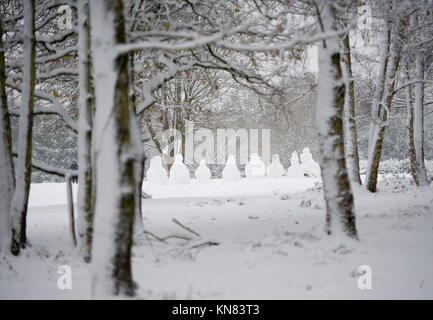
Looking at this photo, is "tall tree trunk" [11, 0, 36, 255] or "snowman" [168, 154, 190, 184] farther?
"snowman" [168, 154, 190, 184]

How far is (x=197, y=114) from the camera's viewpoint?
76.0ft

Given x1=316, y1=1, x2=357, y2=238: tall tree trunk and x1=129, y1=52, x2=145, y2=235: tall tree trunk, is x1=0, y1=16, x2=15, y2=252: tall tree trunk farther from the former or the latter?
x1=316, y1=1, x2=357, y2=238: tall tree trunk

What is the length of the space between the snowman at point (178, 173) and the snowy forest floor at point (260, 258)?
10.5 metres

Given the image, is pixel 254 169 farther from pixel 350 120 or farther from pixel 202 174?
pixel 350 120

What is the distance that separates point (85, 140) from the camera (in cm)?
584

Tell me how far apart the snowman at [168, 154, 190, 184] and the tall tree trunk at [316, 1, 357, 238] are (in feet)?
50.2

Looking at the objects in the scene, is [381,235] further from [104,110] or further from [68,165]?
[68,165]

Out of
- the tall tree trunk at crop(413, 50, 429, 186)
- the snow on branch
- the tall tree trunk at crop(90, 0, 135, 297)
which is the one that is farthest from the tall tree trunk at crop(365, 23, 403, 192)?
the tall tree trunk at crop(90, 0, 135, 297)

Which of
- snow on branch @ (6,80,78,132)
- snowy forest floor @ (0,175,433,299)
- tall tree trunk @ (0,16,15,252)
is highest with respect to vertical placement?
snow on branch @ (6,80,78,132)

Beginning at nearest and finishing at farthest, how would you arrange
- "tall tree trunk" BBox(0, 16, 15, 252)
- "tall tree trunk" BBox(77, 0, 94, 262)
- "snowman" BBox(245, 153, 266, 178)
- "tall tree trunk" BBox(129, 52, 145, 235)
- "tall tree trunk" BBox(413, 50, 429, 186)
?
1. "tall tree trunk" BBox(77, 0, 94, 262)
2. "tall tree trunk" BBox(0, 16, 15, 252)
3. "tall tree trunk" BBox(129, 52, 145, 235)
4. "tall tree trunk" BBox(413, 50, 429, 186)
5. "snowman" BBox(245, 153, 266, 178)

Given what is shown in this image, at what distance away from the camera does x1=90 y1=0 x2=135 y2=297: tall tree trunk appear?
11.7 feet

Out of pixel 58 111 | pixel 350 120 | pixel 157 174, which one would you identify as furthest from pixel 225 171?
pixel 58 111

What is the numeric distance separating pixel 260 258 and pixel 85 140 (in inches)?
118
